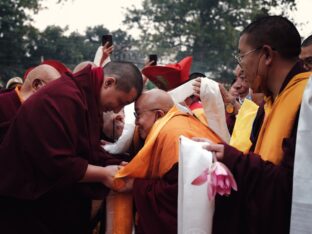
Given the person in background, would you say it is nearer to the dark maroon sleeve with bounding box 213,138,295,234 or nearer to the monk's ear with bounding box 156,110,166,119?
the monk's ear with bounding box 156,110,166,119

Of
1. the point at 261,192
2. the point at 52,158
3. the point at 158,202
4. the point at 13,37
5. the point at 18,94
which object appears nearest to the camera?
the point at 261,192

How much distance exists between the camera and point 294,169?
1.94 m

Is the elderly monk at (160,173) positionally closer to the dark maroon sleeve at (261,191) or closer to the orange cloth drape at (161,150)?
the orange cloth drape at (161,150)

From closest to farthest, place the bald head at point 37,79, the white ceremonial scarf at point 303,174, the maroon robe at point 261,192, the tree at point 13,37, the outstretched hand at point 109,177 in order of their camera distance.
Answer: the white ceremonial scarf at point 303,174 < the maroon robe at point 261,192 < the outstretched hand at point 109,177 < the bald head at point 37,79 < the tree at point 13,37

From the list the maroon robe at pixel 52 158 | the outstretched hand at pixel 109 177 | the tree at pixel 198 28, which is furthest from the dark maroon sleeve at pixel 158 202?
the tree at pixel 198 28

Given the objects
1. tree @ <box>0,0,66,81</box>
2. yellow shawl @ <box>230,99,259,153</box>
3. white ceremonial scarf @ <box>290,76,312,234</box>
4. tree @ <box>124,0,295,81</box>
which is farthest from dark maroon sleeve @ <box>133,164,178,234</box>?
tree @ <box>124,0,295,81</box>

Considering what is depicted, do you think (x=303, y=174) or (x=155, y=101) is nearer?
(x=303, y=174)

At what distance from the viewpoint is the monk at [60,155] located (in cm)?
255

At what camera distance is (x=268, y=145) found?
7.09 ft

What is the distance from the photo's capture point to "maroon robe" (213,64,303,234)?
2047 mm

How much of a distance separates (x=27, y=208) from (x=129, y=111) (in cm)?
126

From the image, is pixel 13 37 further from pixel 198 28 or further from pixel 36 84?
pixel 36 84

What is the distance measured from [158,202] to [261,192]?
0.72 m

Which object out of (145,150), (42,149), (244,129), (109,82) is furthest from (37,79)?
(244,129)
